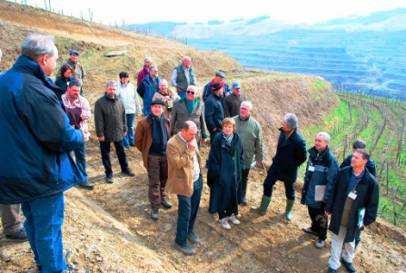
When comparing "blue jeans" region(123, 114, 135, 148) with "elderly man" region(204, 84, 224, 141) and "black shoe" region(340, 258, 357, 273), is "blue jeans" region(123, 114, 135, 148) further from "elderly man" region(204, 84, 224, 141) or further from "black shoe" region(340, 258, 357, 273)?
"black shoe" region(340, 258, 357, 273)

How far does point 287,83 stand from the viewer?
35562mm

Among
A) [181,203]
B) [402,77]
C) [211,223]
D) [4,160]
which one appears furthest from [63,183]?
[402,77]

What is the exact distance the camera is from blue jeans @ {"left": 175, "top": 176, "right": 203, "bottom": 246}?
674 centimetres

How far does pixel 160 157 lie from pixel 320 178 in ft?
9.84

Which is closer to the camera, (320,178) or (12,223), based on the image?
(12,223)

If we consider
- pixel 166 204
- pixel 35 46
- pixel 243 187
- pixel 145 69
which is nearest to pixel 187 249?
pixel 166 204

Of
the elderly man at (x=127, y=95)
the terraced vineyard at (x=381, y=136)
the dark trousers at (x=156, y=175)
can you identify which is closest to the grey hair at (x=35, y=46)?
the dark trousers at (x=156, y=175)

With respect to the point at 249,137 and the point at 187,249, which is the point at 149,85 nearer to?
the point at 249,137

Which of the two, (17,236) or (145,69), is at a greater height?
(145,69)

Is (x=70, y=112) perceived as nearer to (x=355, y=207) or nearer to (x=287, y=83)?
(x=355, y=207)

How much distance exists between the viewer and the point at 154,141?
7609 millimetres

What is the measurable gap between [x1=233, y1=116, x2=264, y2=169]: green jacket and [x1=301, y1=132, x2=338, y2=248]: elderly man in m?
1.27

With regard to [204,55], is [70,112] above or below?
above

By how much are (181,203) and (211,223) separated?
65.1 inches
